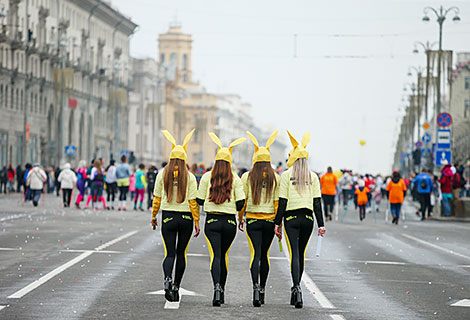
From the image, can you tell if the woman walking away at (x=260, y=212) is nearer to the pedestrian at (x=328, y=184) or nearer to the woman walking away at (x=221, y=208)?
the woman walking away at (x=221, y=208)

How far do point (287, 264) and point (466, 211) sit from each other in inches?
931

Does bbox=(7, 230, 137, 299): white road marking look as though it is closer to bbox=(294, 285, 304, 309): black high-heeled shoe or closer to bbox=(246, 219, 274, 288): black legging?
bbox=(246, 219, 274, 288): black legging

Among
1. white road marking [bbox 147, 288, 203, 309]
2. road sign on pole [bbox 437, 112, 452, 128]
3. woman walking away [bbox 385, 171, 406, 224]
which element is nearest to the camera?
white road marking [bbox 147, 288, 203, 309]

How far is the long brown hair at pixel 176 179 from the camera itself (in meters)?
12.8

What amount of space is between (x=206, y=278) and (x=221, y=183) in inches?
143

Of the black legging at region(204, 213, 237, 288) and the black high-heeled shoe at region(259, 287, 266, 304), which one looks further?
the black high-heeled shoe at region(259, 287, 266, 304)

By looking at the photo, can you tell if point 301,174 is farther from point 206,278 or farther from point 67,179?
point 67,179

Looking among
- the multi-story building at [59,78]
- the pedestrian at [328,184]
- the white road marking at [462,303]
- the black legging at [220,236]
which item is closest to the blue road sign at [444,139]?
the pedestrian at [328,184]

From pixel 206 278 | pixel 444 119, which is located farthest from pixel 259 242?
pixel 444 119

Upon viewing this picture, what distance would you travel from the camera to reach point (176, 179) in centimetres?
1295

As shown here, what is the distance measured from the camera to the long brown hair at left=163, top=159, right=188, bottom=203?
12844mm

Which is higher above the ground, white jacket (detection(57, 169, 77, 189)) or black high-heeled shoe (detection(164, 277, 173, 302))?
white jacket (detection(57, 169, 77, 189))

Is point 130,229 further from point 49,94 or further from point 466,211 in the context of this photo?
point 49,94

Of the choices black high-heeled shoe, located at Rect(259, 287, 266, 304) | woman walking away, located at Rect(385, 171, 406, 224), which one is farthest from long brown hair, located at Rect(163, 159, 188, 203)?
woman walking away, located at Rect(385, 171, 406, 224)
